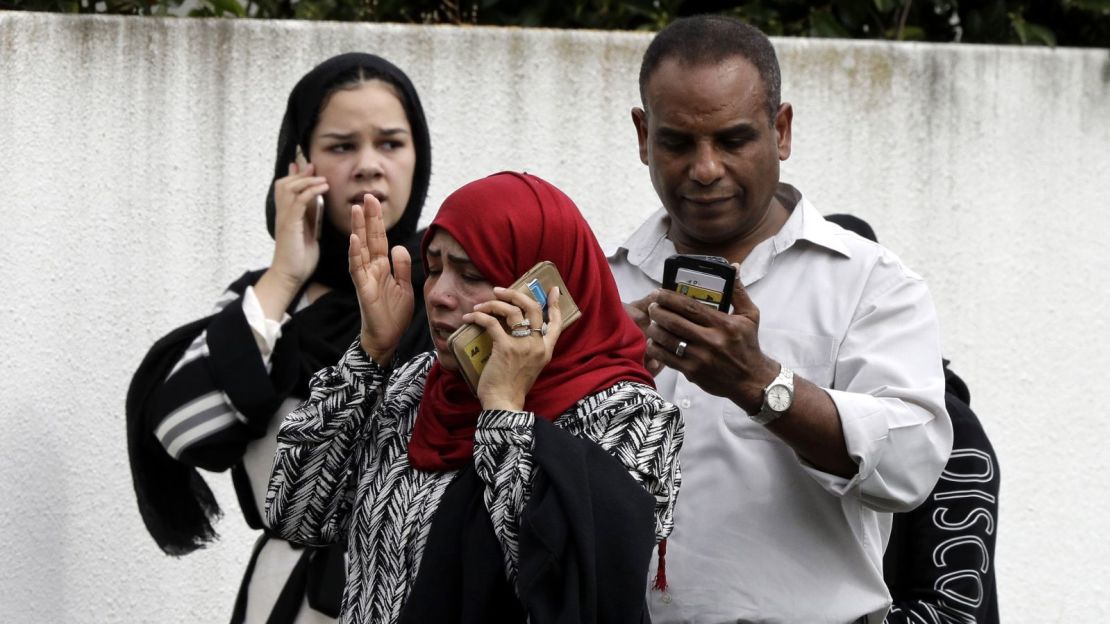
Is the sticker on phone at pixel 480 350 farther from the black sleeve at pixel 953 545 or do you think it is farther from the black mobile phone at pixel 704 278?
the black sleeve at pixel 953 545

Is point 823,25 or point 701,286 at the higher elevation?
point 823,25

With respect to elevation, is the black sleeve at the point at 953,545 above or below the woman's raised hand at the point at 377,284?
below

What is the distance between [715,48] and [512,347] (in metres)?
0.82

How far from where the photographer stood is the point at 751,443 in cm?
266

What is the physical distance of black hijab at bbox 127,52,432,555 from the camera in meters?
3.40

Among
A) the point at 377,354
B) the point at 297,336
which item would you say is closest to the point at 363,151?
the point at 297,336

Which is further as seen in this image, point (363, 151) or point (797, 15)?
point (797, 15)

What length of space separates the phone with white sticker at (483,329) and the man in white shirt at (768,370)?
0.58ft

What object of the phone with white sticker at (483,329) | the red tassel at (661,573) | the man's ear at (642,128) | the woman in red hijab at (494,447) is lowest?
the red tassel at (661,573)

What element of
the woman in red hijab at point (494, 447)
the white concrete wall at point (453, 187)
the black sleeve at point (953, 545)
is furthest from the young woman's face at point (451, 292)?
the white concrete wall at point (453, 187)

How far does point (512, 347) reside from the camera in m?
2.30

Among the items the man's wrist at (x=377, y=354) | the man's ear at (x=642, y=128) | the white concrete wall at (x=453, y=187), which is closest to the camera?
the man's wrist at (x=377, y=354)

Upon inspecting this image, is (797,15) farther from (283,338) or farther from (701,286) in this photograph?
(701,286)

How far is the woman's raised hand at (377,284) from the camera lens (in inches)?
105
